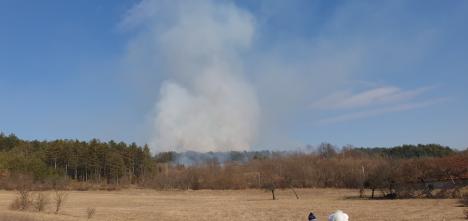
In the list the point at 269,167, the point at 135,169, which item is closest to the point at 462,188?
the point at 269,167

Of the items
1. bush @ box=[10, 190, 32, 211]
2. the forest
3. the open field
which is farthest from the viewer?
the forest

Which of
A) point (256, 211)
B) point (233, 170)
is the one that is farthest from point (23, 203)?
point (233, 170)

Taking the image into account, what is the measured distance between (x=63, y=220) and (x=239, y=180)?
102 m

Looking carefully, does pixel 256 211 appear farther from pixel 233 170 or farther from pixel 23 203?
pixel 233 170

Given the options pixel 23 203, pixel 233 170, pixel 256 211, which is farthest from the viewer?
pixel 233 170

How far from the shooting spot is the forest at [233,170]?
218ft

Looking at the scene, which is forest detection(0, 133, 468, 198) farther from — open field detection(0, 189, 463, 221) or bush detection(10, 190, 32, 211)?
bush detection(10, 190, 32, 211)

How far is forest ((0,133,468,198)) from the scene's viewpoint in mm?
66500

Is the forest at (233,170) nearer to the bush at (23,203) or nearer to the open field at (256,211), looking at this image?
the open field at (256,211)

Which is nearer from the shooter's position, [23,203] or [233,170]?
[23,203]

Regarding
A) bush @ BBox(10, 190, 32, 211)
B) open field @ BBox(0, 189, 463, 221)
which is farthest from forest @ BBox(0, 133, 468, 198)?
bush @ BBox(10, 190, 32, 211)

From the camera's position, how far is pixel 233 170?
145 m

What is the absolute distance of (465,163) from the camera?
207ft

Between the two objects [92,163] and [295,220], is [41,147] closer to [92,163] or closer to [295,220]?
[92,163]
